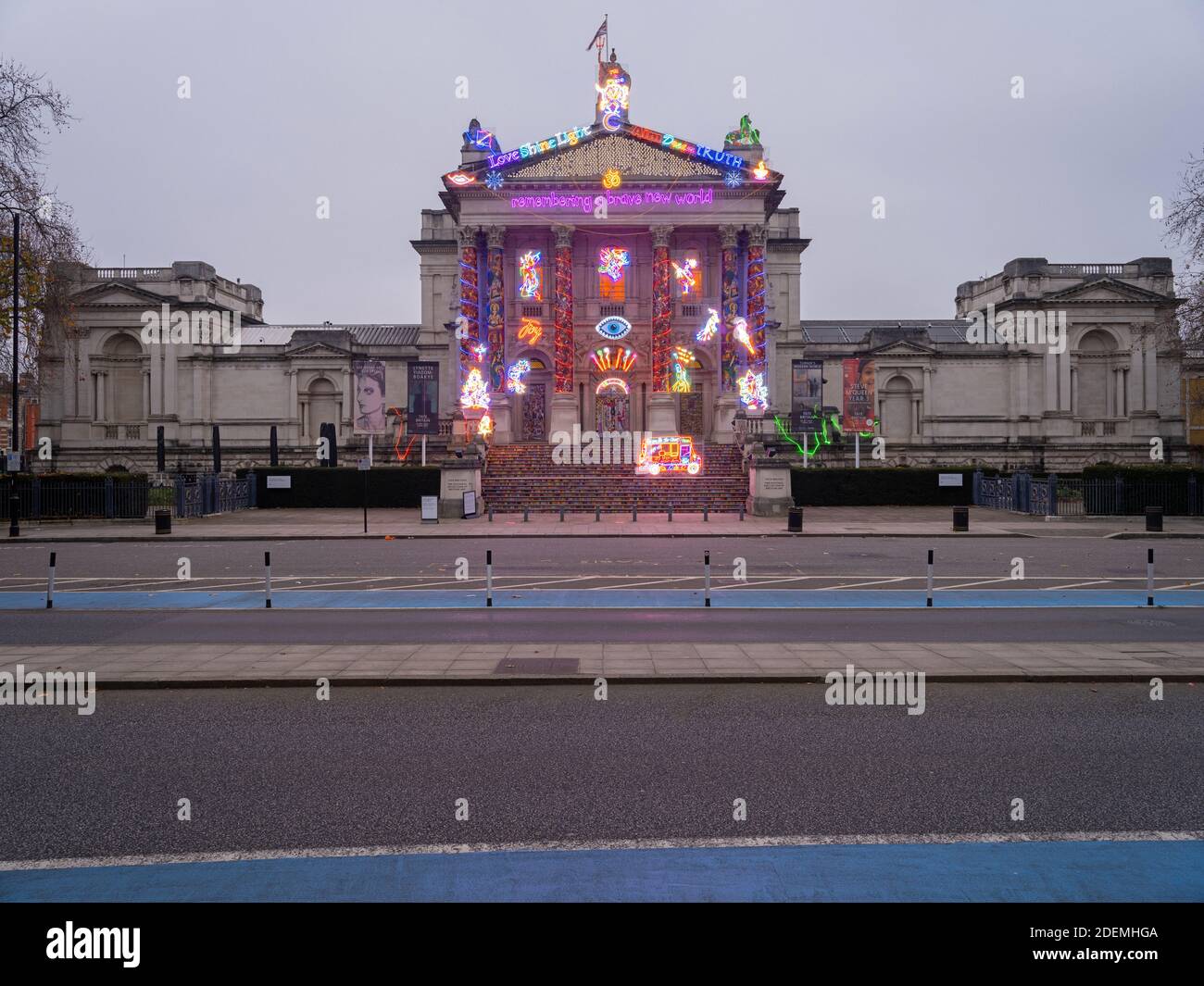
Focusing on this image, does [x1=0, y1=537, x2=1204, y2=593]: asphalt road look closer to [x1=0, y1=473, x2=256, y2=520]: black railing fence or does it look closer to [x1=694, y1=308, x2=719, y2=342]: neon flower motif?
[x1=0, y1=473, x2=256, y2=520]: black railing fence

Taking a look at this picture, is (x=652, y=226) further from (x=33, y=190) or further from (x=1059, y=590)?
(x=1059, y=590)

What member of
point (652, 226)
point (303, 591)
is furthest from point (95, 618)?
point (652, 226)

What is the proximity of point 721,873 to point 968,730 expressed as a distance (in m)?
4.10

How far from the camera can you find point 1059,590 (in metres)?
17.9

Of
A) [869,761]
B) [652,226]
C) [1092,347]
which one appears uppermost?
[652,226]

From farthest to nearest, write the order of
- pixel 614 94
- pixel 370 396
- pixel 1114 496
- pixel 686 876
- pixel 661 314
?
pixel 370 396
pixel 614 94
pixel 661 314
pixel 1114 496
pixel 686 876

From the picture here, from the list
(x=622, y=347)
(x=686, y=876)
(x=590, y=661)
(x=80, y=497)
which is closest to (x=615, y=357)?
(x=622, y=347)

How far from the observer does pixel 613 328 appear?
56.1m

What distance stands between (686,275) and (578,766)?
51801 mm

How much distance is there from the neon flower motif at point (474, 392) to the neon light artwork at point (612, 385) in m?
7.92

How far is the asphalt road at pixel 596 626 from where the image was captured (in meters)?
12.8

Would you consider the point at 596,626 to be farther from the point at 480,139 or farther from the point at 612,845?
the point at 480,139

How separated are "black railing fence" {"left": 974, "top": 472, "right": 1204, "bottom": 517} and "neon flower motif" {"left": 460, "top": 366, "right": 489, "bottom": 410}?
2921 centimetres
